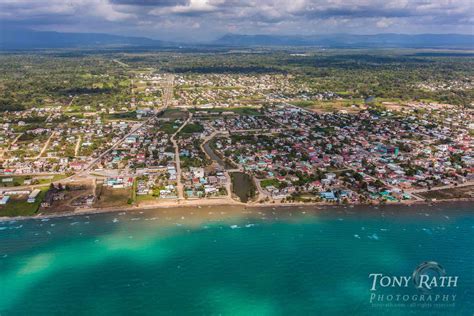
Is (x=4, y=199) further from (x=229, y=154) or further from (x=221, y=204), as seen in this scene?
(x=229, y=154)

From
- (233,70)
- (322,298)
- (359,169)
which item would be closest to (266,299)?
(322,298)

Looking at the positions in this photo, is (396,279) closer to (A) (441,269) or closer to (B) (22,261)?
(A) (441,269)

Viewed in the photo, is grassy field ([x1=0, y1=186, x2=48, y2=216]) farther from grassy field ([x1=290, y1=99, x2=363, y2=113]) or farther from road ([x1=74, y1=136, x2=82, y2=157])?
grassy field ([x1=290, y1=99, x2=363, y2=113])

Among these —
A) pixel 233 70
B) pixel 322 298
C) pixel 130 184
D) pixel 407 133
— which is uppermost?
pixel 233 70

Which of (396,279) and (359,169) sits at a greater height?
(359,169)

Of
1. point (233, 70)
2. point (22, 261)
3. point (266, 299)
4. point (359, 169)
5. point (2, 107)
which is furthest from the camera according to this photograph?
point (233, 70)

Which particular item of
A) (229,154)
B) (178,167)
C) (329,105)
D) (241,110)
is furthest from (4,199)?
(329,105)

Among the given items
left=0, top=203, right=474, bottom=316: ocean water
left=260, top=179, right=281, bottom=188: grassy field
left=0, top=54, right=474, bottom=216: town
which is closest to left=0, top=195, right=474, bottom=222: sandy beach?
left=0, top=54, right=474, bottom=216: town

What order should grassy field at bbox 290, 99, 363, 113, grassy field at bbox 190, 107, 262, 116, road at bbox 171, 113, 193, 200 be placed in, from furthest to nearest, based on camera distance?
grassy field at bbox 290, 99, 363, 113, grassy field at bbox 190, 107, 262, 116, road at bbox 171, 113, 193, 200
